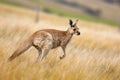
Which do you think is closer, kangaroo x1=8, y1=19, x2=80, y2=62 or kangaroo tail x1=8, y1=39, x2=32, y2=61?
kangaroo tail x1=8, y1=39, x2=32, y2=61

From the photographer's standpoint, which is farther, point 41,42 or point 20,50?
point 41,42

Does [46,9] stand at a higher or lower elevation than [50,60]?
lower

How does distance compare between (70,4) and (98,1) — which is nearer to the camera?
(70,4)

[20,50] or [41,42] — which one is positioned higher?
[41,42]

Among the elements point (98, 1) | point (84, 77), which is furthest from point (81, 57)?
point (98, 1)

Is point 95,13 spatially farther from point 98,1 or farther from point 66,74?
point 66,74

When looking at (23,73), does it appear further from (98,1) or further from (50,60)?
(98,1)

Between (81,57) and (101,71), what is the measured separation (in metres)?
0.93

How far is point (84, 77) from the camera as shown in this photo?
7621mm

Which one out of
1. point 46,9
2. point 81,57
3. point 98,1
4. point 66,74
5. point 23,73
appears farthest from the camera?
point 98,1

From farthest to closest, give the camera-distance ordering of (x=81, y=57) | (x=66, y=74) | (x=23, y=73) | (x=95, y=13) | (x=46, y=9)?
(x=95, y=13) → (x=46, y=9) → (x=81, y=57) → (x=66, y=74) → (x=23, y=73)

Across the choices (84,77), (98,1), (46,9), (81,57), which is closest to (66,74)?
(84,77)

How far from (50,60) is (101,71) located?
3.41 ft

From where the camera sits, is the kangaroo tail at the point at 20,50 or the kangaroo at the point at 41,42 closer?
the kangaroo tail at the point at 20,50
